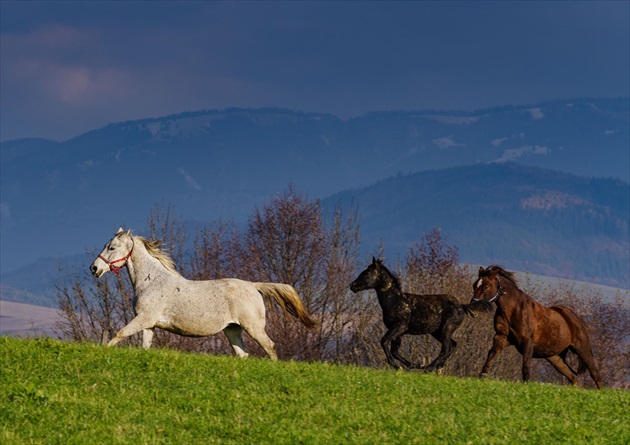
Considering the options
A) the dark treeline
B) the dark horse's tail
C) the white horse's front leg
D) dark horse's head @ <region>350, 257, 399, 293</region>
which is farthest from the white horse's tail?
the dark treeline

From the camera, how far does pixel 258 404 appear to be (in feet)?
49.9

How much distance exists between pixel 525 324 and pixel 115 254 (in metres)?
9.01

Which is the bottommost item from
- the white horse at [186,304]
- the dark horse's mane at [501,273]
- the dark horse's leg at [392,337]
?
the dark horse's leg at [392,337]

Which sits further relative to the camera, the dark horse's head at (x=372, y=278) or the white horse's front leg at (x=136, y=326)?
the dark horse's head at (x=372, y=278)

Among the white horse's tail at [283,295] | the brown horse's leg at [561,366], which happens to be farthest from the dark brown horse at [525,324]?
the white horse's tail at [283,295]

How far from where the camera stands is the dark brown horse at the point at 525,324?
21078mm

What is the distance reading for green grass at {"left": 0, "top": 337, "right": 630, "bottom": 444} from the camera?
543 inches

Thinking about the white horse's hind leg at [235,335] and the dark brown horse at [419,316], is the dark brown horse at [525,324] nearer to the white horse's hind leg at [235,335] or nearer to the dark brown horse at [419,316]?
the dark brown horse at [419,316]

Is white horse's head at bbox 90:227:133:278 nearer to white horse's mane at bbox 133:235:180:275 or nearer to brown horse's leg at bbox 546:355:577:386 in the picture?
white horse's mane at bbox 133:235:180:275

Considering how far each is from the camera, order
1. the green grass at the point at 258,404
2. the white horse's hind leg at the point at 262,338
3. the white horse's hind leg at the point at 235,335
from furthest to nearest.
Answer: the white horse's hind leg at the point at 235,335, the white horse's hind leg at the point at 262,338, the green grass at the point at 258,404

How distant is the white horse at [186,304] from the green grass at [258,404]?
3.42 feet

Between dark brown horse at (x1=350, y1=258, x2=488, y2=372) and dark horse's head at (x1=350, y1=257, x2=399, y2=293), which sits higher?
dark horse's head at (x1=350, y1=257, x2=399, y2=293)

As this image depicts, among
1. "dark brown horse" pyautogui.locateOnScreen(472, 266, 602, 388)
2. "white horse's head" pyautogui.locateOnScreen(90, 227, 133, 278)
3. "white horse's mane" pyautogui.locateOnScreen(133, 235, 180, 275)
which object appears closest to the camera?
"white horse's head" pyautogui.locateOnScreen(90, 227, 133, 278)

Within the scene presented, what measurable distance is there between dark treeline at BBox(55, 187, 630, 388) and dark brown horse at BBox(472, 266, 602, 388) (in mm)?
15698
